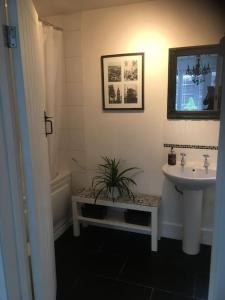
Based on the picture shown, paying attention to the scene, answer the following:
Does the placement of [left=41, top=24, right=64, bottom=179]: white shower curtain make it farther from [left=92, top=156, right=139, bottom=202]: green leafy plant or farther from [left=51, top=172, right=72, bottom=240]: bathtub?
[left=92, top=156, right=139, bottom=202]: green leafy plant

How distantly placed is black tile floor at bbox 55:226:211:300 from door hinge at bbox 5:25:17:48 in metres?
1.73

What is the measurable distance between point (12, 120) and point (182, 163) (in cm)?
163

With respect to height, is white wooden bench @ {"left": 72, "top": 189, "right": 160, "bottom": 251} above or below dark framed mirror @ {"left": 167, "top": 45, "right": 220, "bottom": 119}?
below

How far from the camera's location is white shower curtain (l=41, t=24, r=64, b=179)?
2.32 metres

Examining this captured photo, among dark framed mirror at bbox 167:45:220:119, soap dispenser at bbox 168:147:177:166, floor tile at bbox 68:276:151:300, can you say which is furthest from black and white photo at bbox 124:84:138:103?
floor tile at bbox 68:276:151:300

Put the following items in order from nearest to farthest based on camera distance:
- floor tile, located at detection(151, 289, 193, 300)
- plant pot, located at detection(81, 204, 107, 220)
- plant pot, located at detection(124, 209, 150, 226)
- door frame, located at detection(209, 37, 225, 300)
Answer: door frame, located at detection(209, 37, 225, 300), floor tile, located at detection(151, 289, 193, 300), plant pot, located at detection(124, 209, 150, 226), plant pot, located at detection(81, 204, 107, 220)

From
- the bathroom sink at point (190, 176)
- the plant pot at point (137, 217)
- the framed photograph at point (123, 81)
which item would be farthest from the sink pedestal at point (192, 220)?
the framed photograph at point (123, 81)

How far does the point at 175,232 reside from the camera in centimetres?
257

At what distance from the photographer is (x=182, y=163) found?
2309 mm

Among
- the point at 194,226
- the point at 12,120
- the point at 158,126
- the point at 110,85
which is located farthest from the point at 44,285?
the point at 110,85

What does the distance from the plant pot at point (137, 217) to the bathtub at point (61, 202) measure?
69cm

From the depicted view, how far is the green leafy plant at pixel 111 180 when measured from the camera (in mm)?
2516

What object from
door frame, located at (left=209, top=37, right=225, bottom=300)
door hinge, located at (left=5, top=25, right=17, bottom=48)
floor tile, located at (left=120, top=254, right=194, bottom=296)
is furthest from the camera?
floor tile, located at (left=120, top=254, right=194, bottom=296)

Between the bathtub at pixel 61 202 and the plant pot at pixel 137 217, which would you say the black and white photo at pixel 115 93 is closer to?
the bathtub at pixel 61 202
